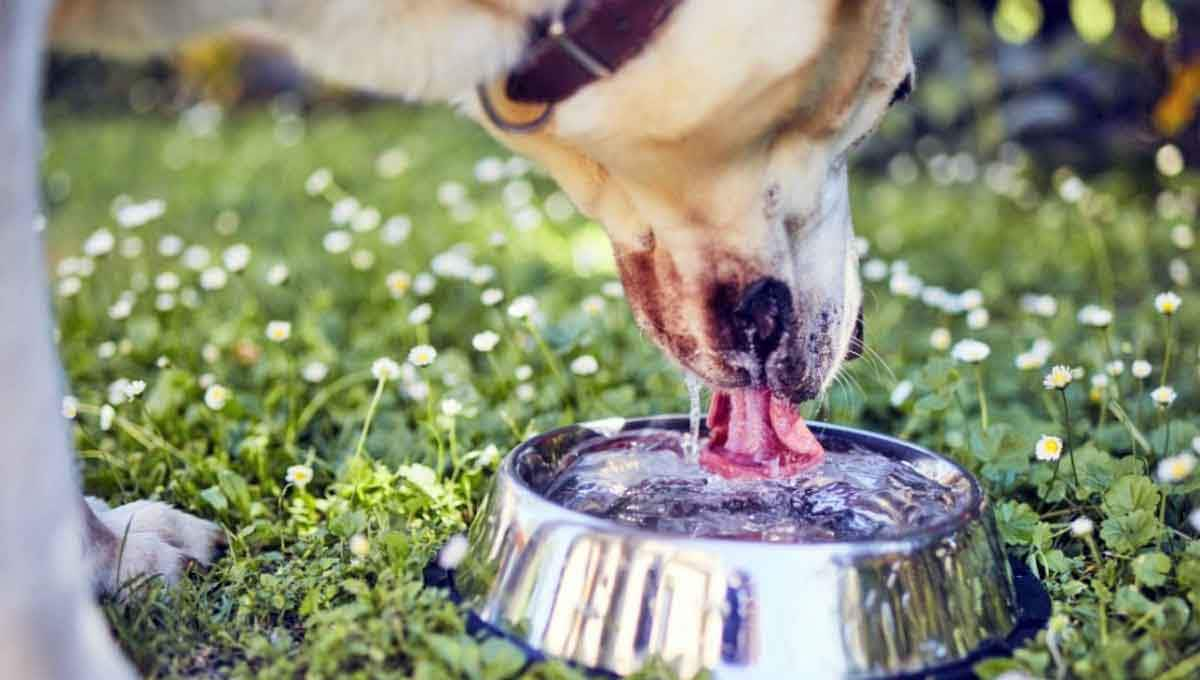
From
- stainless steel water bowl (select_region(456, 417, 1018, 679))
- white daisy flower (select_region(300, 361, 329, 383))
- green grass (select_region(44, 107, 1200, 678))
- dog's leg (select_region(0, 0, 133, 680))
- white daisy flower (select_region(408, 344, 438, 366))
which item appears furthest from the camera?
white daisy flower (select_region(300, 361, 329, 383))

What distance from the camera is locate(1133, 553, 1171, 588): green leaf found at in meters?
1.71

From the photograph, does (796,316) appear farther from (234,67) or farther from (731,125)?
(234,67)

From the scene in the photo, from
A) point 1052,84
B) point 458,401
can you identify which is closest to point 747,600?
point 458,401

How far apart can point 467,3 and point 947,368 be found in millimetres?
1109

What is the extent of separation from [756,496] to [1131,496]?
52 centimetres

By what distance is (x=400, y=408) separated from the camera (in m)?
2.51

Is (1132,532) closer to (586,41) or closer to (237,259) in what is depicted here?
(586,41)

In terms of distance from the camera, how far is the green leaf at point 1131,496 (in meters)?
1.87

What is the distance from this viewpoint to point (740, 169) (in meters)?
1.79

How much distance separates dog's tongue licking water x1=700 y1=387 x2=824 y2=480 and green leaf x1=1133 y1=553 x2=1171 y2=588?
0.45 m

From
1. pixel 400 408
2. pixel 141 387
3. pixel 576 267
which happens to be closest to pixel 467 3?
pixel 141 387

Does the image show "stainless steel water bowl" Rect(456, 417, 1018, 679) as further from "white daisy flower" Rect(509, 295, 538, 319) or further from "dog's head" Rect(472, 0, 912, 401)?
"white daisy flower" Rect(509, 295, 538, 319)

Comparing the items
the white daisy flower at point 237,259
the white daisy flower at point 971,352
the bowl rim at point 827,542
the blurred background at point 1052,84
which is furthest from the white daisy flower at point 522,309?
the blurred background at point 1052,84

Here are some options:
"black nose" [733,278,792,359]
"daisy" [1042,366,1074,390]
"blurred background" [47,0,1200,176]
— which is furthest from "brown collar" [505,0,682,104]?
"blurred background" [47,0,1200,176]
